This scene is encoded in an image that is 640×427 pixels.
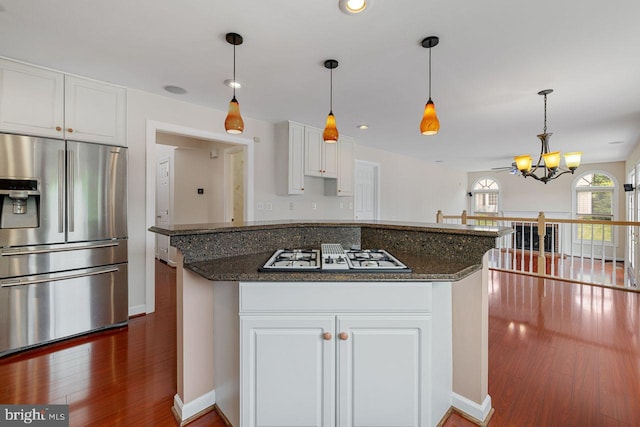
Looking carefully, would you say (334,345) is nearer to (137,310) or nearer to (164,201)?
(137,310)

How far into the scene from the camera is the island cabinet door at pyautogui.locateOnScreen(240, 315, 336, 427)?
131cm

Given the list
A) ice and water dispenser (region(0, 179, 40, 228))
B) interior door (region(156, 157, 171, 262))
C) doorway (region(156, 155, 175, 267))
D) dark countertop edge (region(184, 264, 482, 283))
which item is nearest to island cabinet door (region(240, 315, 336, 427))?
dark countertop edge (region(184, 264, 482, 283))

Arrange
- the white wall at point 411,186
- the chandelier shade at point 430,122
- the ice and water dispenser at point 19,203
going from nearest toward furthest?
1. the chandelier shade at point 430,122
2. the ice and water dispenser at point 19,203
3. the white wall at point 411,186

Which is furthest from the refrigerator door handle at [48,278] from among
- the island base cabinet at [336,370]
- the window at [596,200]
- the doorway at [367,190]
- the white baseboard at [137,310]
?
the window at [596,200]

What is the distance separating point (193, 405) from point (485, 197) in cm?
1019

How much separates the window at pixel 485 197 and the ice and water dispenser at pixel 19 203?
410 inches

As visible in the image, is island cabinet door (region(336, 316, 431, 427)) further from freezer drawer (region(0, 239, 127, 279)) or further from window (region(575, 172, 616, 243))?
window (region(575, 172, 616, 243))

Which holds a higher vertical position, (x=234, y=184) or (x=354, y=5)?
(x=354, y=5)

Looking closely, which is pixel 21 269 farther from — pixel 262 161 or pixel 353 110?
pixel 353 110

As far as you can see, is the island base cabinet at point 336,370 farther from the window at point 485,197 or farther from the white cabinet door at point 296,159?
the window at point 485,197

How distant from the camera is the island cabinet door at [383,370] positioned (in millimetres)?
1305

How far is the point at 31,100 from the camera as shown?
2.37 metres

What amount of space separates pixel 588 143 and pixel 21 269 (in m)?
7.93

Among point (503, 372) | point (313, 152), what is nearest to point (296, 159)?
point (313, 152)
